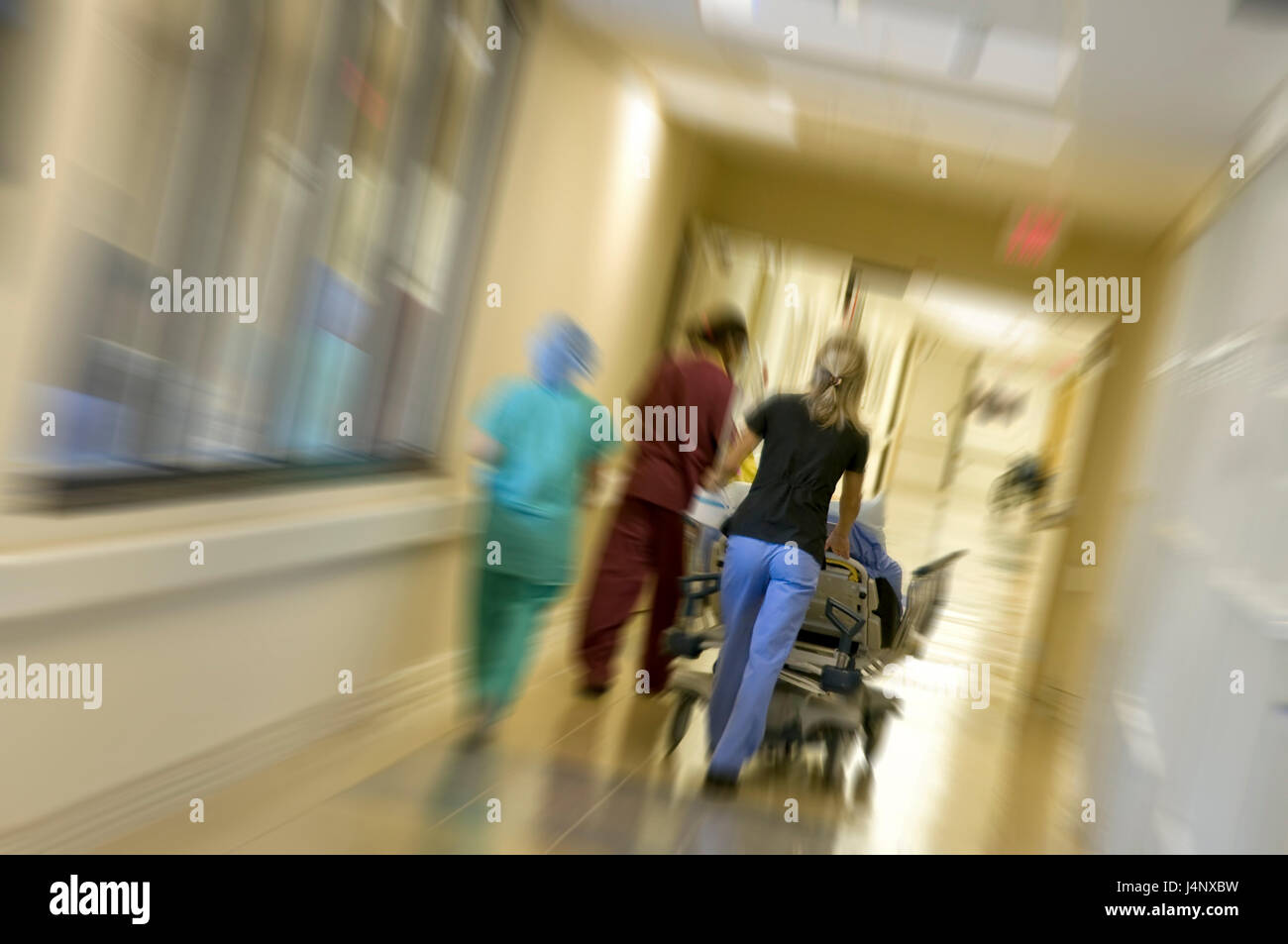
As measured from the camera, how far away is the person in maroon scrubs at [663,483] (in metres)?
4.72

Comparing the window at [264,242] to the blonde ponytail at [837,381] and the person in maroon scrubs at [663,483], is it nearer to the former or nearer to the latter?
the person in maroon scrubs at [663,483]

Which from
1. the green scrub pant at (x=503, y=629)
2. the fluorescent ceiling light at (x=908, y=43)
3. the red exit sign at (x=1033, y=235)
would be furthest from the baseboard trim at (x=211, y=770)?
the red exit sign at (x=1033, y=235)

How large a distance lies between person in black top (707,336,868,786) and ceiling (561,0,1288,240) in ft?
4.74

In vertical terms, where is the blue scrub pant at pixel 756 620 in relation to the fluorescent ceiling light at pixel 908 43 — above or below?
below

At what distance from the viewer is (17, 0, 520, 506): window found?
2.53m

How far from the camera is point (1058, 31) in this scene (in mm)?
4191

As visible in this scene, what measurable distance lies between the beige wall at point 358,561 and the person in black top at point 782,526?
46.0 inches

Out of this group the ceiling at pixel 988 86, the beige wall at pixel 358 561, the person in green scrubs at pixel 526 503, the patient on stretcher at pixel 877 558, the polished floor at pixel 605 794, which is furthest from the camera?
the patient on stretcher at pixel 877 558

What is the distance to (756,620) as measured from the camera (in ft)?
12.8

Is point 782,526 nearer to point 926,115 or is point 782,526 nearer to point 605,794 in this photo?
point 605,794

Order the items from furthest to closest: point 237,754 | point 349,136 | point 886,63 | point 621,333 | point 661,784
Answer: point 621,333 → point 886,63 → point 661,784 → point 349,136 → point 237,754

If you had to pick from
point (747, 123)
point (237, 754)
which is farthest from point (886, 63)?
point (237, 754)
